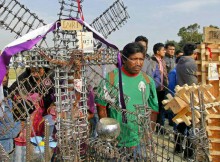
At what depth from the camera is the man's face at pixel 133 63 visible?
3107 millimetres

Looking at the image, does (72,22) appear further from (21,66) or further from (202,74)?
(202,74)

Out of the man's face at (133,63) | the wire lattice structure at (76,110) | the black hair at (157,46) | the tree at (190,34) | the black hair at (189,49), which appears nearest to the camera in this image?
the wire lattice structure at (76,110)

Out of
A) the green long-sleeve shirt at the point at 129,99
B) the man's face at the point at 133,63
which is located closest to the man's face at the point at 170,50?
the green long-sleeve shirt at the point at 129,99

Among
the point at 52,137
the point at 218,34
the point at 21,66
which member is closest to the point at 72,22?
the point at 21,66

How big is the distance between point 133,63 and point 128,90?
249 mm

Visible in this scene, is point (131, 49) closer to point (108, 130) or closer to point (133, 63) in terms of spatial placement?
point (133, 63)

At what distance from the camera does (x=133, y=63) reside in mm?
3098

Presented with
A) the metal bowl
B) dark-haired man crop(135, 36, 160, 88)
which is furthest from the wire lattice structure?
dark-haired man crop(135, 36, 160, 88)

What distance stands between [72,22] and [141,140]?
1046 millimetres

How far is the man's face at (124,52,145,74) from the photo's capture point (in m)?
3.11

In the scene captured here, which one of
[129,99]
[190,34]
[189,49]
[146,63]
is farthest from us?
[190,34]

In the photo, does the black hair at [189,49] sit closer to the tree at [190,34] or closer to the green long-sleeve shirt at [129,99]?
the green long-sleeve shirt at [129,99]

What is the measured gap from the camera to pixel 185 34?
37.5 m

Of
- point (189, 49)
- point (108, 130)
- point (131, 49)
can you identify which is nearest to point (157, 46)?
point (189, 49)
